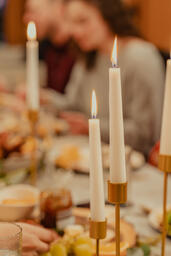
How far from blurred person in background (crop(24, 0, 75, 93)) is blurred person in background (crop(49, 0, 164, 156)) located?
1.01 feet

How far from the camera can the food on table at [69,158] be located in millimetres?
1540

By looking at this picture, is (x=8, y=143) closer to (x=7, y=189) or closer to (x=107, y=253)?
(x=7, y=189)

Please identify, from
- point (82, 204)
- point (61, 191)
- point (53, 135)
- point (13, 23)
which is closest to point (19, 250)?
point (61, 191)

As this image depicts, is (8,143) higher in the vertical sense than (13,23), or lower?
lower

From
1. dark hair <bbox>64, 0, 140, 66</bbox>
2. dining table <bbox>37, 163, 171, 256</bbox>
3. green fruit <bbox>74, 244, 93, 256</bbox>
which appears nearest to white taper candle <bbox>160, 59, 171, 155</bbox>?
green fruit <bbox>74, 244, 93, 256</bbox>

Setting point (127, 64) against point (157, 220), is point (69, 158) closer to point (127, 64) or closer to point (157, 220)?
point (157, 220)

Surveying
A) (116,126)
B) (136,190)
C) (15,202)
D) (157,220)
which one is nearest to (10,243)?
(116,126)

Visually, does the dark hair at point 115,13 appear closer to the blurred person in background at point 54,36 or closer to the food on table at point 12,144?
the blurred person in background at point 54,36

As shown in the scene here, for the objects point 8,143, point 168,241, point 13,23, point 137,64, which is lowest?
point 168,241

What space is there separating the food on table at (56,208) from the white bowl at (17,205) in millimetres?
29

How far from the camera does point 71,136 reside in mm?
2105

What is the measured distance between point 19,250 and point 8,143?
93 cm

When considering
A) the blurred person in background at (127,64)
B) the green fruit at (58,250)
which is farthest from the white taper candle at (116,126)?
the blurred person in background at (127,64)

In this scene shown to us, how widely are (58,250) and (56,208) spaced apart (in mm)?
246
